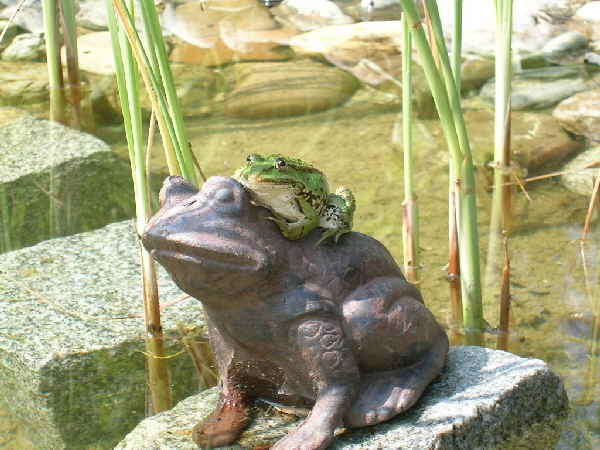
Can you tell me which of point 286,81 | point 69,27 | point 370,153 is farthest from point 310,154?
point 69,27

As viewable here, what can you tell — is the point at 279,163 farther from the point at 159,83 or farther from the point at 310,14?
the point at 310,14

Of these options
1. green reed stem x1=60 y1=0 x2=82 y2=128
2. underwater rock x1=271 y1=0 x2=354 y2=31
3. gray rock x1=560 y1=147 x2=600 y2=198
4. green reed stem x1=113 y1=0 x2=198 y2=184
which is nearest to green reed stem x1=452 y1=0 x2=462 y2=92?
green reed stem x1=113 y1=0 x2=198 y2=184

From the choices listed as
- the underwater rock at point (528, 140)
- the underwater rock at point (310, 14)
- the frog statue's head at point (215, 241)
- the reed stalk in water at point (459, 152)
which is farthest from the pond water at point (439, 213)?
the underwater rock at point (310, 14)

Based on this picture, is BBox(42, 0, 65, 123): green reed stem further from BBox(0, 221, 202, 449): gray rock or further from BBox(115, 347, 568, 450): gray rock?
BBox(115, 347, 568, 450): gray rock

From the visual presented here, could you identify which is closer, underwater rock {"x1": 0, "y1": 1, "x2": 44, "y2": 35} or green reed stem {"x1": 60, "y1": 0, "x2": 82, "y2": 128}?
green reed stem {"x1": 60, "y1": 0, "x2": 82, "y2": 128}

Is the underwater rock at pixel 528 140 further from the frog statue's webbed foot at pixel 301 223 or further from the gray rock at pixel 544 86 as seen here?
the frog statue's webbed foot at pixel 301 223

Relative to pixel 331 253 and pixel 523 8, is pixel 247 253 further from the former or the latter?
pixel 523 8
